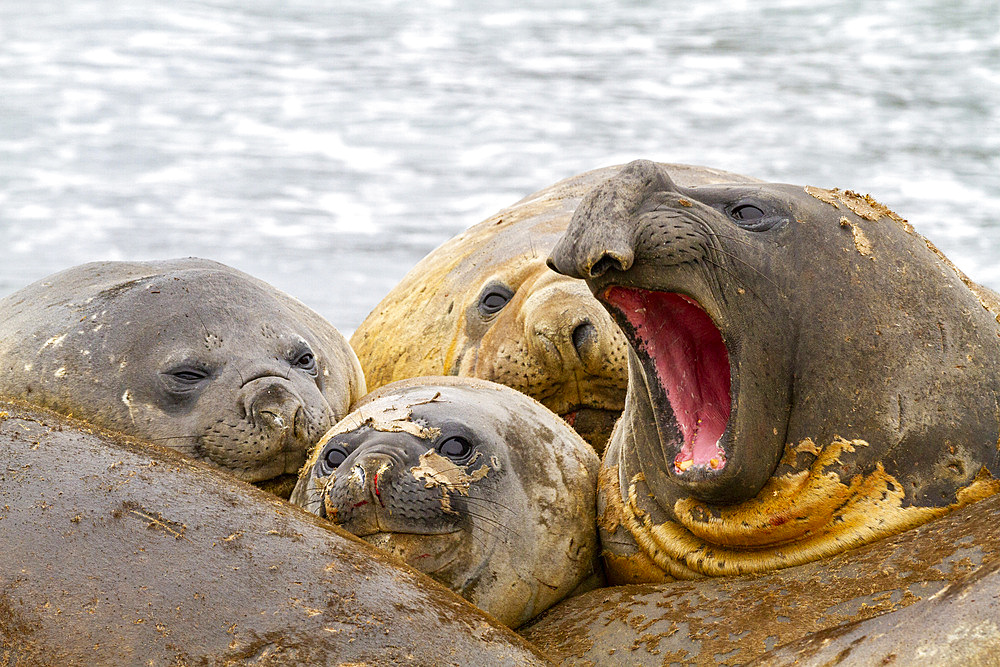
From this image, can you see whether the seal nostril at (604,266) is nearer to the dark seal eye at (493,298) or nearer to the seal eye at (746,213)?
the seal eye at (746,213)

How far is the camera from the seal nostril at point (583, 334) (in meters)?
4.30

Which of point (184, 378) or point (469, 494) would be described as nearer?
point (469, 494)

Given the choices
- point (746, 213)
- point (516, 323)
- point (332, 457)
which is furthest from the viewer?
point (516, 323)

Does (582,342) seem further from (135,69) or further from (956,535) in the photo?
(135,69)

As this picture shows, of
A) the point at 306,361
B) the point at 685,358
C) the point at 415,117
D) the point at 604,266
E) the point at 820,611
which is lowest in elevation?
the point at 820,611

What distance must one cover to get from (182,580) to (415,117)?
42.4 ft

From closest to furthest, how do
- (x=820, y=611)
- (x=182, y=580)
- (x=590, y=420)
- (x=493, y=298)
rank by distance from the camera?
(x=182, y=580), (x=820, y=611), (x=590, y=420), (x=493, y=298)

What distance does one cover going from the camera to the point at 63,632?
7.00 ft

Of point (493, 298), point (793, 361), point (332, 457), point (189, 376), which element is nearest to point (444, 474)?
point (332, 457)

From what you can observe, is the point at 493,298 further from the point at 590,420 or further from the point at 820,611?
the point at 820,611

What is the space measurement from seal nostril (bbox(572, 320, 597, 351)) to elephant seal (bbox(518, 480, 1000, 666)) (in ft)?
3.69

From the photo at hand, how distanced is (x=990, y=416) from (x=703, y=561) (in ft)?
2.40

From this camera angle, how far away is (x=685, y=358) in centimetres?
311

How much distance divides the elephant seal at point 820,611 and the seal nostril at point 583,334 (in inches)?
44.2
